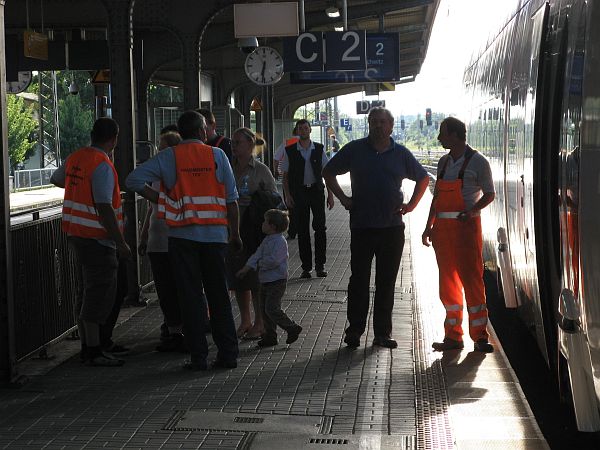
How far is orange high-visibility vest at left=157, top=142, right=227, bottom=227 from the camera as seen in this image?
8242 mm

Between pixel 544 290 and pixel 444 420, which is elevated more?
pixel 544 290

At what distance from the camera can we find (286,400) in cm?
743

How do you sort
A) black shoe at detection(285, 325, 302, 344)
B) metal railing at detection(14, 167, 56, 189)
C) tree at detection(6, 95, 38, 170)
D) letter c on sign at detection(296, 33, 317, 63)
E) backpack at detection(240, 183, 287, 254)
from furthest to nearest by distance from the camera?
tree at detection(6, 95, 38, 170), metal railing at detection(14, 167, 56, 189), letter c on sign at detection(296, 33, 317, 63), backpack at detection(240, 183, 287, 254), black shoe at detection(285, 325, 302, 344)

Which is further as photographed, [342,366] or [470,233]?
[470,233]

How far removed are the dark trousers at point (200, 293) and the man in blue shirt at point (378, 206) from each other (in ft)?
3.97

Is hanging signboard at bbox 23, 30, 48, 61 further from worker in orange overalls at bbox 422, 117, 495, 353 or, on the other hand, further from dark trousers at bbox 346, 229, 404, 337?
worker in orange overalls at bbox 422, 117, 495, 353

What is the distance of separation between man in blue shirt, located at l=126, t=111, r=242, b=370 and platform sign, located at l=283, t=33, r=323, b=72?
13055 millimetres

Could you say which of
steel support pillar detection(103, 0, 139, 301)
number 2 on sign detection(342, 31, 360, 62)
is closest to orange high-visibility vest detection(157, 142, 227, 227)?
steel support pillar detection(103, 0, 139, 301)

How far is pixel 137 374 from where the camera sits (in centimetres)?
833

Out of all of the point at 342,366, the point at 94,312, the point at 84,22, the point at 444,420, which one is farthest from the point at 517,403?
the point at 84,22

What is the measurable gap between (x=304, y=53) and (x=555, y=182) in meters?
15.3

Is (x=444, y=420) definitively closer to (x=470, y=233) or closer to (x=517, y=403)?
(x=517, y=403)

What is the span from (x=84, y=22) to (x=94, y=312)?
14564mm

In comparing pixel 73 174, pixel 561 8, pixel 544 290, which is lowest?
pixel 544 290
